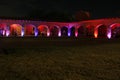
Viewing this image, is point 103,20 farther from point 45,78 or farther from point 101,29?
point 45,78

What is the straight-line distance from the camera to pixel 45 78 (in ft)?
19.0

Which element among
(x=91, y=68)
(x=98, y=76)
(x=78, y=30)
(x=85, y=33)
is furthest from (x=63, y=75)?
(x=78, y=30)

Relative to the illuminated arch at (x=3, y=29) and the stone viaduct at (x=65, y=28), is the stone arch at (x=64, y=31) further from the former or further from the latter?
the illuminated arch at (x=3, y=29)

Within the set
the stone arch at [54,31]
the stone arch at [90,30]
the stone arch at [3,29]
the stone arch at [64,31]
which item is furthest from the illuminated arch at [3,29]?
the stone arch at [90,30]

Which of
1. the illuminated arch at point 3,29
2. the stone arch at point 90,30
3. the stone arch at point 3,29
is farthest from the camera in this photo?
the stone arch at point 90,30

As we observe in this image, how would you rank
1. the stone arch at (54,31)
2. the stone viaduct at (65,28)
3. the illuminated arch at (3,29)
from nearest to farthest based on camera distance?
the stone viaduct at (65,28) < the illuminated arch at (3,29) < the stone arch at (54,31)

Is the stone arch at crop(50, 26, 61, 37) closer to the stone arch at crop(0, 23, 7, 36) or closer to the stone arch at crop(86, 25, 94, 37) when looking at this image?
the stone arch at crop(86, 25, 94, 37)

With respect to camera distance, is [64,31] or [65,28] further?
[65,28]

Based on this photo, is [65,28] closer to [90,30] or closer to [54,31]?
[54,31]

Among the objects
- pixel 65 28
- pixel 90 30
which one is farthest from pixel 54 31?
pixel 90 30

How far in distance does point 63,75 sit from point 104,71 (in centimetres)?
149

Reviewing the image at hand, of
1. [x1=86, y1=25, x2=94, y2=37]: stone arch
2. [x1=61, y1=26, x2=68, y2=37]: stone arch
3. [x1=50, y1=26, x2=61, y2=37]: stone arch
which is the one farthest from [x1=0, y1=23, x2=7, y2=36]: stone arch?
[x1=86, y1=25, x2=94, y2=37]: stone arch

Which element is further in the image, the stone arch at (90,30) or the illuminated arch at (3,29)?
the stone arch at (90,30)

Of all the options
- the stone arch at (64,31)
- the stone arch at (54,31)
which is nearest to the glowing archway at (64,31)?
the stone arch at (64,31)
